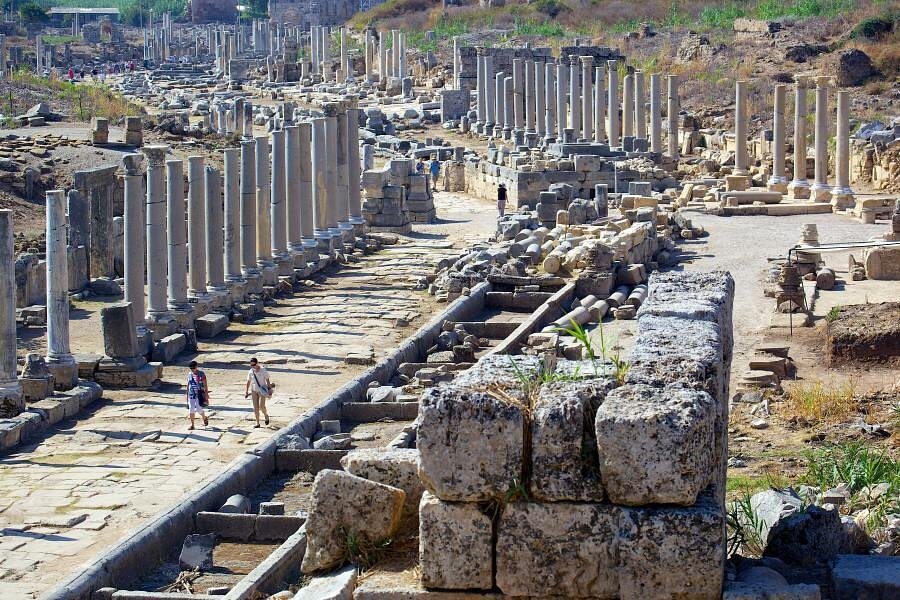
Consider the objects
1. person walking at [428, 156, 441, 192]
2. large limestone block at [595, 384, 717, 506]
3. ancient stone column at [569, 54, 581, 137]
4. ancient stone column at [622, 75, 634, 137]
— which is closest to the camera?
large limestone block at [595, 384, 717, 506]

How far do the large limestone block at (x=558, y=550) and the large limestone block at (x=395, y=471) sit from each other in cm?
119

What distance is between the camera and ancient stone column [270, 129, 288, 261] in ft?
93.1

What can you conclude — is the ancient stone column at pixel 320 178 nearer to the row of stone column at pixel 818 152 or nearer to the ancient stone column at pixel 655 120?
the row of stone column at pixel 818 152

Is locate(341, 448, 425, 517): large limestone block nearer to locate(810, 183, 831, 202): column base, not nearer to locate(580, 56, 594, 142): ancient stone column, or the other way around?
locate(810, 183, 831, 202): column base

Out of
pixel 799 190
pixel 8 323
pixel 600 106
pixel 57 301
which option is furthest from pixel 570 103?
pixel 8 323

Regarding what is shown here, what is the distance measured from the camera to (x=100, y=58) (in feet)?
346

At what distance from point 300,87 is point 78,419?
62.1 meters

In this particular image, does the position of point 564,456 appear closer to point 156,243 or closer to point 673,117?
point 156,243

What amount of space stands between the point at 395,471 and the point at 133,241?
14.2 metres

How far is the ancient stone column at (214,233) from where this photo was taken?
82.4ft

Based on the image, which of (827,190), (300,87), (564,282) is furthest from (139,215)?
(300,87)

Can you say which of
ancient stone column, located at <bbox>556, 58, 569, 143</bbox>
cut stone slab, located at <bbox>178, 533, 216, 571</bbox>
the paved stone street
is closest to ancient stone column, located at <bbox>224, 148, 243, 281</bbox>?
the paved stone street

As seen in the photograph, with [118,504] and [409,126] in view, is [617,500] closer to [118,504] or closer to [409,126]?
[118,504]

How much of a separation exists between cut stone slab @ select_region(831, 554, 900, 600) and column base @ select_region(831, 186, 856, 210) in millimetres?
26381
